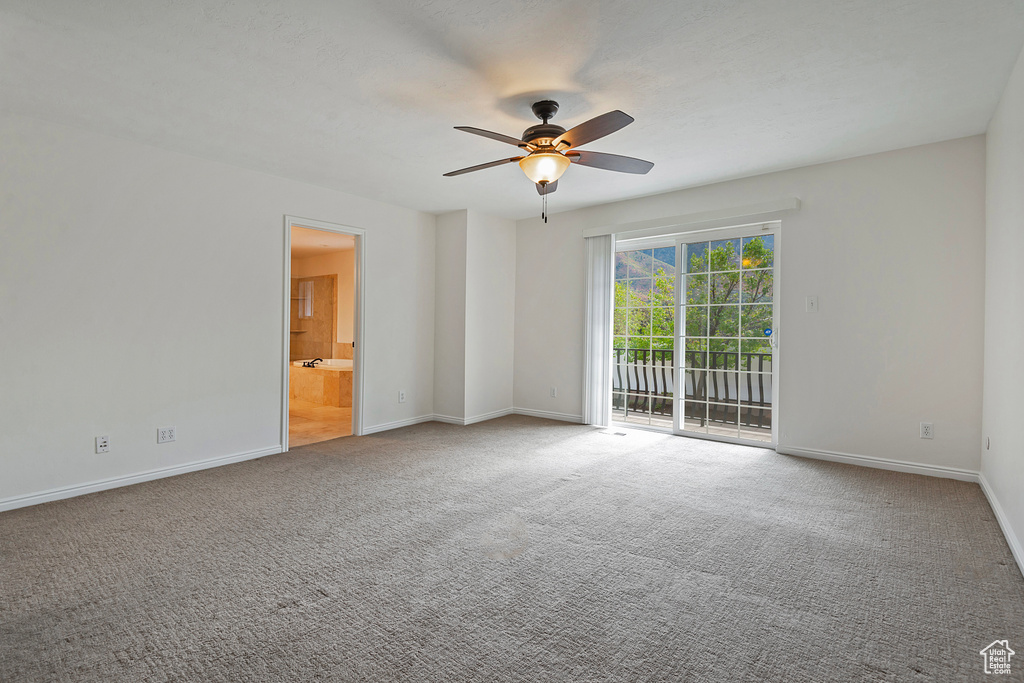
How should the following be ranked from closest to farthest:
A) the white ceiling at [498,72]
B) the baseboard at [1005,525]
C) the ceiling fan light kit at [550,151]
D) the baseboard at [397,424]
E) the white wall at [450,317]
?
the white ceiling at [498,72], the baseboard at [1005,525], the ceiling fan light kit at [550,151], the baseboard at [397,424], the white wall at [450,317]

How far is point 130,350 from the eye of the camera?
12.0 feet

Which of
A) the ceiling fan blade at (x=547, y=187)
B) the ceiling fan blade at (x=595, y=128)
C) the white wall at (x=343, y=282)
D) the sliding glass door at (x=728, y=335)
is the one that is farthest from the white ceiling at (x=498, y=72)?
the white wall at (x=343, y=282)

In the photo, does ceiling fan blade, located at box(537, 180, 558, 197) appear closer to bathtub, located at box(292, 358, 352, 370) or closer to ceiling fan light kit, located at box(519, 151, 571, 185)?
ceiling fan light kit, located at box(519, 151, 571, 185)

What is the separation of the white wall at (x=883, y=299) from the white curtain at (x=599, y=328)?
1.11m

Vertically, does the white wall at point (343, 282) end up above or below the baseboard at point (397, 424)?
above

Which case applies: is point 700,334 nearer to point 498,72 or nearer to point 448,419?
point 448,419

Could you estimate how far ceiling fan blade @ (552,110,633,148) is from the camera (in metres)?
2.51

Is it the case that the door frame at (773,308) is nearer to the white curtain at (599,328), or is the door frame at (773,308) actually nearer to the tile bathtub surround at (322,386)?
the white curtain at (599,328)

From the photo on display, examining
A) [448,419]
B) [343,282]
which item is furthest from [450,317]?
[343,282]

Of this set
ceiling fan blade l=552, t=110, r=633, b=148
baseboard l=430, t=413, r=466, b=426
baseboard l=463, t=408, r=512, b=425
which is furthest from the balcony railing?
ceiling fan blade l=552, t=110, r=633, b=148

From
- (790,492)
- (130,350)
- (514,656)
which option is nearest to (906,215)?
(790,492)

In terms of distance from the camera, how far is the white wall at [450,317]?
5840mm

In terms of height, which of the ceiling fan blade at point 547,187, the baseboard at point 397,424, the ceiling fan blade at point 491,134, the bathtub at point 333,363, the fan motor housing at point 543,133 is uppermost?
the fan motor housing at point 543,133

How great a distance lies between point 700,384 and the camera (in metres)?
5.11
